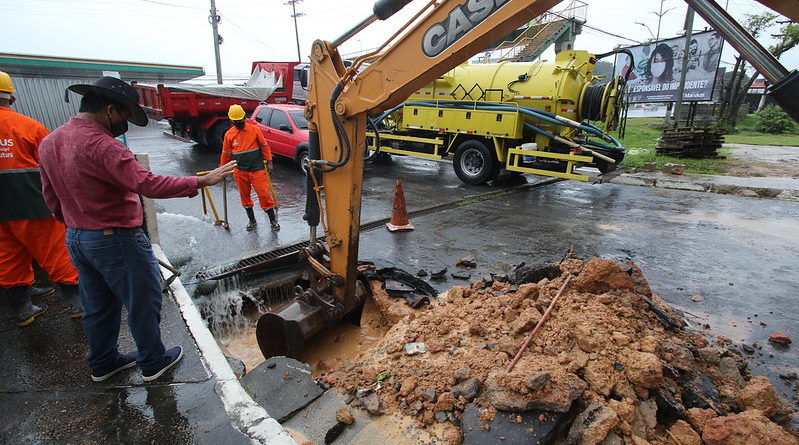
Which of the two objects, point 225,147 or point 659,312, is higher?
point 225,147

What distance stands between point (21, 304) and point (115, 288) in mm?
1689

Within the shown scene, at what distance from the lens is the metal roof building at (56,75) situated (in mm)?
14336

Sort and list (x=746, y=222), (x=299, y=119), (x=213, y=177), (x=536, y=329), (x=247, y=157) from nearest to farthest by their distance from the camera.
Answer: (x=213, y=177) → (x=536, y=329) → (x=247, y=157) → (x=746, y=222) → (x=299, y=119)

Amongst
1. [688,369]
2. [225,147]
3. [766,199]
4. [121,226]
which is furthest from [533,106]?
[121,226]

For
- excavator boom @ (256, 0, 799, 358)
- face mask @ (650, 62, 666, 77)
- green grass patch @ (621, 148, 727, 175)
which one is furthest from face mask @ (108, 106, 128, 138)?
face mask @ (650, 62, 666, 77)

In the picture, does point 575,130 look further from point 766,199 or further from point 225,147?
point 225,147

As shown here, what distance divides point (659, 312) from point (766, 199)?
25.9 ft

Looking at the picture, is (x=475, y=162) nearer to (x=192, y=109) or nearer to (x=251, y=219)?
Result: (x=251, y=219)

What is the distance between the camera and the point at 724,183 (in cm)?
967

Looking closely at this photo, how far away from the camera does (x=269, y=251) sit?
534cm

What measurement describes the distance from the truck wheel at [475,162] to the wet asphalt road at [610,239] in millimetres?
368

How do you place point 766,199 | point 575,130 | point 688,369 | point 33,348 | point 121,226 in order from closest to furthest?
point 121,226
point 688,369
point 33,348
point 766,199
point 575,130

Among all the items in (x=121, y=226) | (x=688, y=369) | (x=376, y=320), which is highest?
(x=121, y=226)

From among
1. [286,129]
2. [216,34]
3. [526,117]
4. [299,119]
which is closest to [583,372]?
[526,117]
